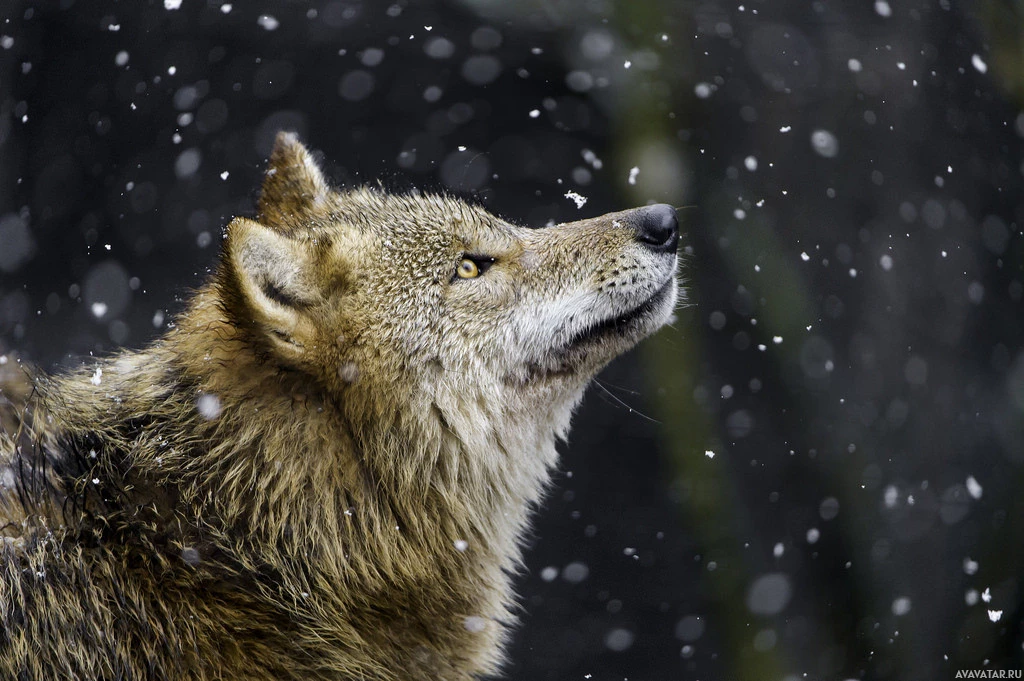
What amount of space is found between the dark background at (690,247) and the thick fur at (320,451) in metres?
2.07

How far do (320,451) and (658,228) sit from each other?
124cm

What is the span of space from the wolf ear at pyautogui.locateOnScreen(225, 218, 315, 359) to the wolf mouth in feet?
2.71

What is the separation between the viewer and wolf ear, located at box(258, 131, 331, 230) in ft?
10.2

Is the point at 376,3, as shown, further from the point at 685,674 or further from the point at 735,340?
the point at 685,674

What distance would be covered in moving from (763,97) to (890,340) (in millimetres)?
1598

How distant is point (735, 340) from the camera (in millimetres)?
5059

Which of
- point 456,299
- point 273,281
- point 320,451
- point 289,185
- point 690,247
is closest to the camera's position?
point 273,281

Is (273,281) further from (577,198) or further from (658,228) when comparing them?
(577,198)

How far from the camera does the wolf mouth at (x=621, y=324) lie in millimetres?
2744

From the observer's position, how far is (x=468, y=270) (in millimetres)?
2781

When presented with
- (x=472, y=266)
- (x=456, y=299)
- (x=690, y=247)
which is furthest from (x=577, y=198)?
(x=456, y=299)

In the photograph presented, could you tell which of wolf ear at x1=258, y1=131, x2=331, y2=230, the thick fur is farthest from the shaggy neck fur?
wolf ear at x1=258, y1=131, x2=331, y2=230

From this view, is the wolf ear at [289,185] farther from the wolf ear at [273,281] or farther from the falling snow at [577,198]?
the falling snow at [577,198]

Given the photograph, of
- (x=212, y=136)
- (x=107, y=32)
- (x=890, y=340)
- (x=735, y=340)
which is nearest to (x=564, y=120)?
(x=735, y=340)
